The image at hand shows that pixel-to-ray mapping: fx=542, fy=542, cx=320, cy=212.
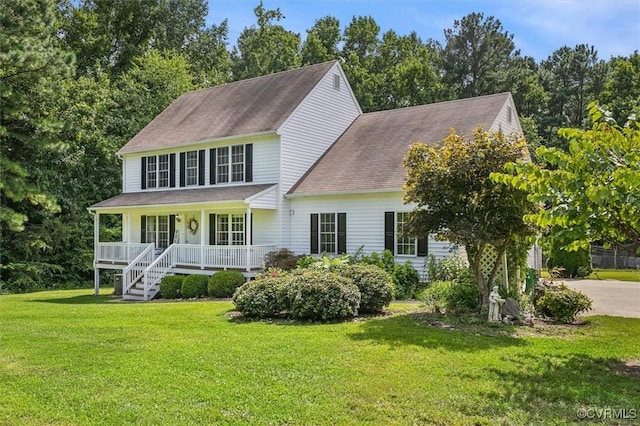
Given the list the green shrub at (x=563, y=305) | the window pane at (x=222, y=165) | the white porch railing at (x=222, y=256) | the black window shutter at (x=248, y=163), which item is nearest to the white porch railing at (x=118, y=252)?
the white porch railing at (x=222, y=256)

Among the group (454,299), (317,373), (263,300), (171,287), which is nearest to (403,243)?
(454,299)

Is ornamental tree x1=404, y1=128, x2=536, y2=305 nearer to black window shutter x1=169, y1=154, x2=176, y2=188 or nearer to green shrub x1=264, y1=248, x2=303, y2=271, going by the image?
green shrub x1=264, y1=248, x2=303, y2=271

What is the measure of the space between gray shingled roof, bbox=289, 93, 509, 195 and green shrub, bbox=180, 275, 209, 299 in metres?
4.78

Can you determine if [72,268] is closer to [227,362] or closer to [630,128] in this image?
[227,362]

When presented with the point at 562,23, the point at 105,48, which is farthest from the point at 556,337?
the point at 105,48

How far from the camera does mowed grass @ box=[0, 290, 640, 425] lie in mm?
5812

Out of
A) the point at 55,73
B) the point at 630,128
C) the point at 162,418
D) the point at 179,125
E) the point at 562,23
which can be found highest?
the point at 179,125

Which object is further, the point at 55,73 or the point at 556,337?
the point at 556,337

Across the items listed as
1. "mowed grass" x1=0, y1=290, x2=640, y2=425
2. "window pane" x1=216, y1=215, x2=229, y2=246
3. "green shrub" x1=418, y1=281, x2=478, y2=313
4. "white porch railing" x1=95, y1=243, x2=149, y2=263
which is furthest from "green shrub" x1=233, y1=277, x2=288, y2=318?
"white porch railing" x1=95, y1=243, x2=149, y2=263

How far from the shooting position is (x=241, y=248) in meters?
18.8

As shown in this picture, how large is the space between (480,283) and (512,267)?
2215 mm

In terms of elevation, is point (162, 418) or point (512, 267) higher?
point (512, 267)
